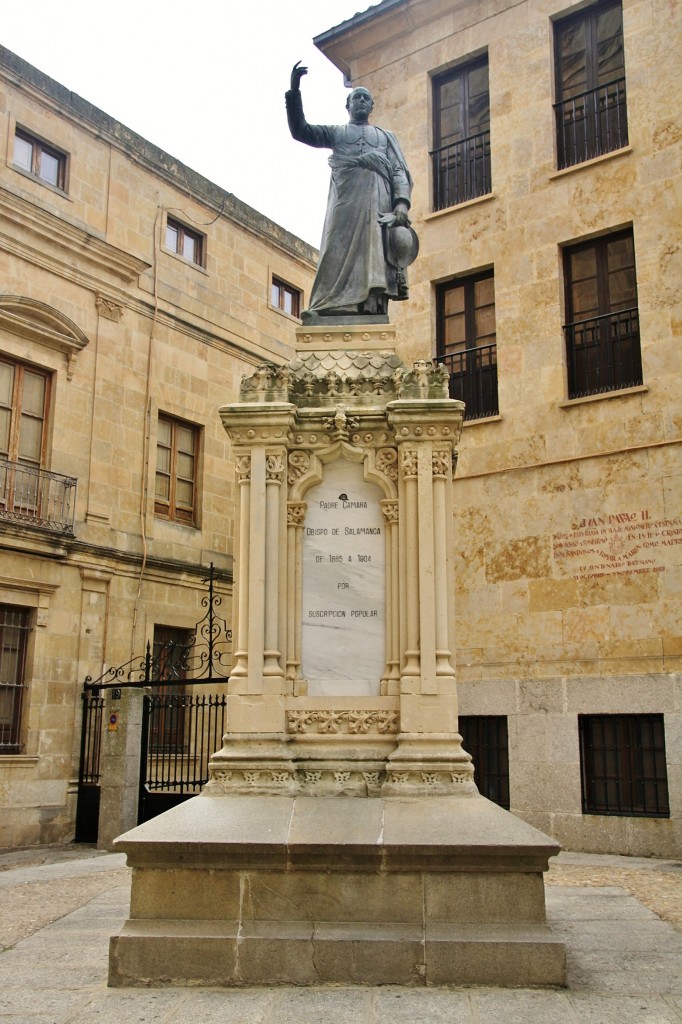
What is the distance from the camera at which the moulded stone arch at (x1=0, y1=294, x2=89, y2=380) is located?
1814 cm

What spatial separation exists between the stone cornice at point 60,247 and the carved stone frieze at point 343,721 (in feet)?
45.5

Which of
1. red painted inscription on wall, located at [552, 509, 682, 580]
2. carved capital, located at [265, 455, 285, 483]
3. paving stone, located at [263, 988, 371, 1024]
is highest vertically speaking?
red painted inscription on wall, located at [552, 509, 682, 580]

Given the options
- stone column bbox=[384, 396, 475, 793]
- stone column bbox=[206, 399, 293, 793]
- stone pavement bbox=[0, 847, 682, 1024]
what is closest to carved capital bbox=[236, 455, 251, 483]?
stone column bbox=[206, 399, 293, 793]

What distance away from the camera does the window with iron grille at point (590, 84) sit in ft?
50.9

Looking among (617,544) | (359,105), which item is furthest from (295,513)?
(617,544)

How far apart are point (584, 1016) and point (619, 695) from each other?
29.2 ft

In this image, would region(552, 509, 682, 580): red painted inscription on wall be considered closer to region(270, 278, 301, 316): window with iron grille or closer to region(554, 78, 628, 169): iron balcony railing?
region(554, 78, 628, 169): iron balcony railing

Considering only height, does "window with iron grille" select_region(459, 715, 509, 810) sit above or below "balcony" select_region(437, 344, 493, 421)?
below

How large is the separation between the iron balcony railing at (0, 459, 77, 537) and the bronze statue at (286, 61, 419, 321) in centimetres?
1039

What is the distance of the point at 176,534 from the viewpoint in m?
21.5

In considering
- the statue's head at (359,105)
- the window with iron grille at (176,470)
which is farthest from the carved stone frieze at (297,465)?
the window with iron grille at (176,470)

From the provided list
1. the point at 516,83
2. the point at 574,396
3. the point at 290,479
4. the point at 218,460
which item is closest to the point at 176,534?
the point at 218,460

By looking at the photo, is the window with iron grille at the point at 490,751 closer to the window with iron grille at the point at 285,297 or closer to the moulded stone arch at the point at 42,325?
the moulded stone arch at the point at 42,325

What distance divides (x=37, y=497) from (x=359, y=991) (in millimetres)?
14004
